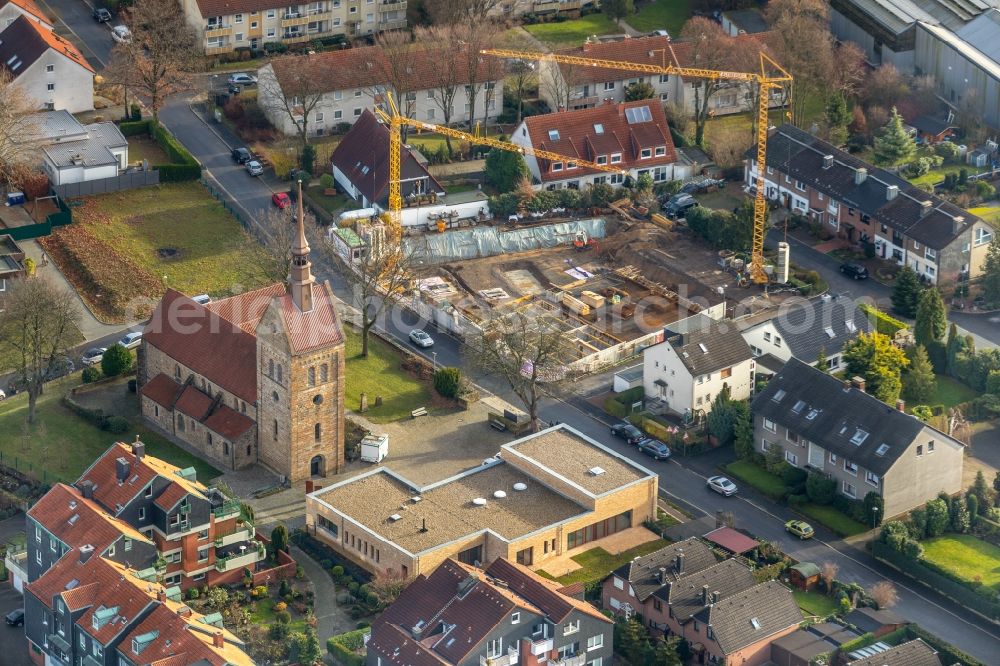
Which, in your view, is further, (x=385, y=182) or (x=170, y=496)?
(x=385, y=182)

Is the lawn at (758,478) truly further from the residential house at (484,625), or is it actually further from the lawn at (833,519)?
the residential house at (484,625)

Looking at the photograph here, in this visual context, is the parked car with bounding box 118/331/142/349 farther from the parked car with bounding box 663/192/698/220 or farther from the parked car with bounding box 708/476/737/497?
the parked car with bounding box 663/192/698/220

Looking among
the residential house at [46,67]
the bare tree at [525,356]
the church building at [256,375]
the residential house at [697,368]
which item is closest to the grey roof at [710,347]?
the residential house at [697,368]

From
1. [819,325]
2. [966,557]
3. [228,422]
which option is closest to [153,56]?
[228,422]

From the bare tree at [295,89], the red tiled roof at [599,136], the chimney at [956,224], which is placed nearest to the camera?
the chimney at [956,224]

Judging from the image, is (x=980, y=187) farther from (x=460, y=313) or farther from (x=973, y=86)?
(x=460, y=313)

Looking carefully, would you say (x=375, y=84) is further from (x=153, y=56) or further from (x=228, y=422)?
(x=228, y=422)

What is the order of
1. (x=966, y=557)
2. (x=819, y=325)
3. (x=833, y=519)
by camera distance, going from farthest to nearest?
(x=819, y=325), (x=833, y=519), (x=966, y=557)
